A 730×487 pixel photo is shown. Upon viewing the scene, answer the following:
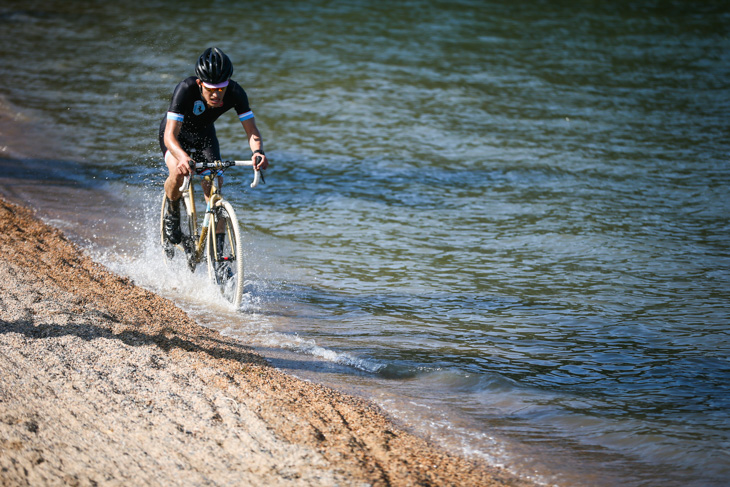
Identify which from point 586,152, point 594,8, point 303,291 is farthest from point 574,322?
point 594,8

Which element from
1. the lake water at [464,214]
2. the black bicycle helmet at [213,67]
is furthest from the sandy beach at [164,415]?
the black bicycle helmet at [213,67]

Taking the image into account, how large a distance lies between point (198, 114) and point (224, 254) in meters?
1.29

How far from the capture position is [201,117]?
6.67 metres

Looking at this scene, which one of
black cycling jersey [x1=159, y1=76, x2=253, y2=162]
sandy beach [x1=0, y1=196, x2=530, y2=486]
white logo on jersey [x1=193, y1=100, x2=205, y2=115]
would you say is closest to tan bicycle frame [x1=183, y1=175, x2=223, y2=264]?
black cycling jersey [x1=159, y1=76, x2=253, y2=162]

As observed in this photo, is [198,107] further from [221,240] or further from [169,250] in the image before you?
[169,250]

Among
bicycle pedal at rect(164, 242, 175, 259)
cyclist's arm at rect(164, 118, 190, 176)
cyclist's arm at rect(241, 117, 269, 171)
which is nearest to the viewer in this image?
cyclist's arm at rect(164, 118, 190, 176)

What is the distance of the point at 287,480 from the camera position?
393 cm

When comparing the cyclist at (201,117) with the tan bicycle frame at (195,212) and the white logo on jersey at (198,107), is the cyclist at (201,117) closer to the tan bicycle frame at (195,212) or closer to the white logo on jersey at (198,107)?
the white logo on jersey at (198,107)

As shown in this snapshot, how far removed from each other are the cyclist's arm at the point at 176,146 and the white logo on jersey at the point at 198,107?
0.28 metres

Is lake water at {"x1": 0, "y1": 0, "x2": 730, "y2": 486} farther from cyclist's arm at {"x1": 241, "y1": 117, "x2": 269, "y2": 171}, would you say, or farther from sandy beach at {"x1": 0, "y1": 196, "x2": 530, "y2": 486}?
cyclist's arm at {"x1": 241, "y1": 117, "x2": 269, "y2": 171}

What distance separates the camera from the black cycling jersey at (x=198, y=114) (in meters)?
6.31

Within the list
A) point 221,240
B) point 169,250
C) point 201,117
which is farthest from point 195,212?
point 201,117

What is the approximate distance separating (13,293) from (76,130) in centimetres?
859

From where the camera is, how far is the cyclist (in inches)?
241
